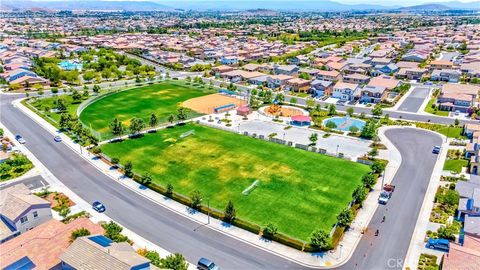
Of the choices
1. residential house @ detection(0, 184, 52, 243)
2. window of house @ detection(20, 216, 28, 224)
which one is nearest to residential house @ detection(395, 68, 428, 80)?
residential house @ detection(0, 184, 52, 243)

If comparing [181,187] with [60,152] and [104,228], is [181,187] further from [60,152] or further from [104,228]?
[60,152]

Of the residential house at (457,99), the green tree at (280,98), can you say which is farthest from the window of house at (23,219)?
the residential house at (457,99)

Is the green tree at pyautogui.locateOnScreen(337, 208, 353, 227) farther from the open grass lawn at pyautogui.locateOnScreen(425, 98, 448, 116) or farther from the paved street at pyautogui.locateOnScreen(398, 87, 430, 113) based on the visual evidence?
the open grass lawn at pyautogui.locateOnScreen(425, 98, 448, 116)

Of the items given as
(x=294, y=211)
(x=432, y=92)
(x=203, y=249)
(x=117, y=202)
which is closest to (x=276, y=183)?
(x=294, y=211)

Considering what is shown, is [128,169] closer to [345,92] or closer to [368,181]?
[368,181]

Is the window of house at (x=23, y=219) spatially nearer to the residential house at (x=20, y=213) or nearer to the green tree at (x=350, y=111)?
the residential house at (x=20, y=213)

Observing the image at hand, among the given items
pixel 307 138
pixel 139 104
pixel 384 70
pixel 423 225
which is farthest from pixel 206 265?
pixel 384 70

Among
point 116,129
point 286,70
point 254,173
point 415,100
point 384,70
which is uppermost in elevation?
point 384,70
